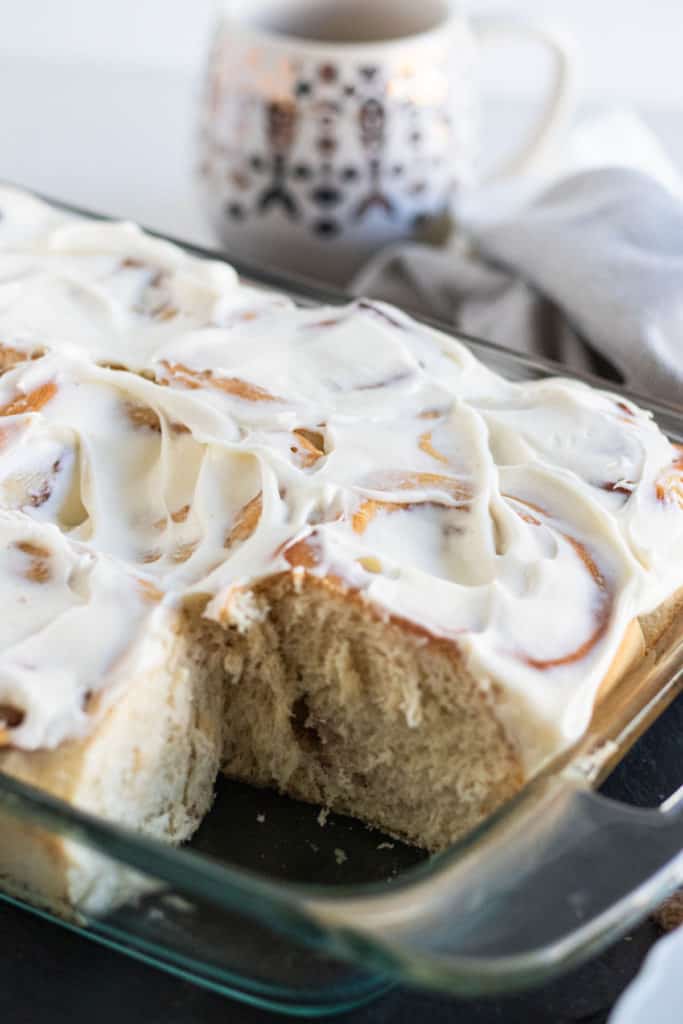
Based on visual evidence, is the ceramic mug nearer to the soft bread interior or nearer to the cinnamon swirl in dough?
the cinnamon swirl in dough

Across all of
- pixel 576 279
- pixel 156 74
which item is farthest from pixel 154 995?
pixel 156 74

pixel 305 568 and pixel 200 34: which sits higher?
pixel 305 568

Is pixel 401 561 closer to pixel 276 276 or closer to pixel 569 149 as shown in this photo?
pixel 276 276

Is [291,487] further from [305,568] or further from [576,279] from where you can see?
[576,279]

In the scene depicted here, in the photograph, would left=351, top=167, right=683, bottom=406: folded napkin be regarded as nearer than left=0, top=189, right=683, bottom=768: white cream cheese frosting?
No

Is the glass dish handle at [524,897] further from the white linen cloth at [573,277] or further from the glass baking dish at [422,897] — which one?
the white linen cloth at [573,277]

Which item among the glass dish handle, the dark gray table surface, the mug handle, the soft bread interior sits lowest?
the dark gray table surface

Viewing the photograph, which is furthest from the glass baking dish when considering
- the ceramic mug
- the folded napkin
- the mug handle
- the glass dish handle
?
the mug handle
